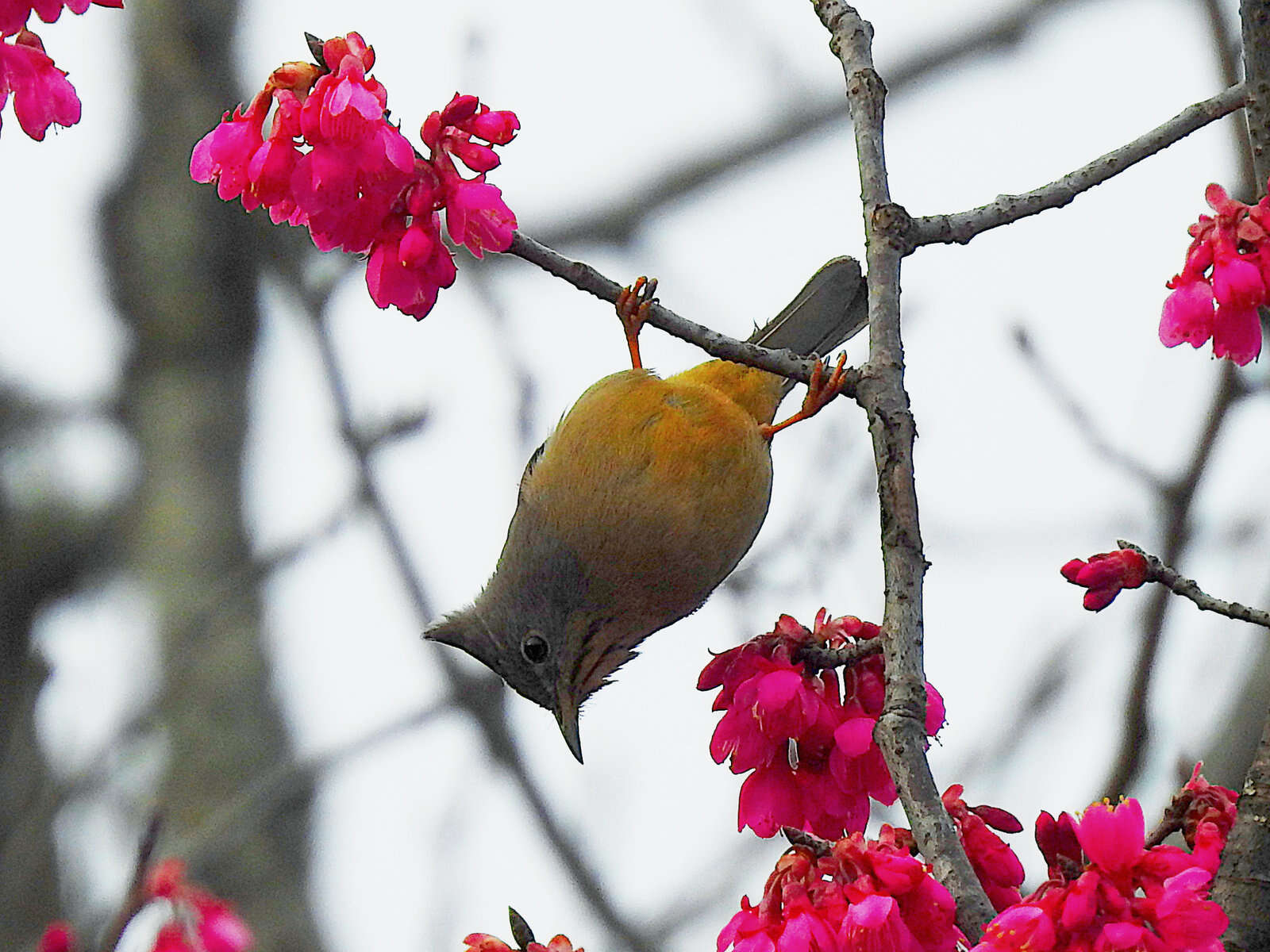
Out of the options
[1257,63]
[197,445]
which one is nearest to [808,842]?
[1257,63]

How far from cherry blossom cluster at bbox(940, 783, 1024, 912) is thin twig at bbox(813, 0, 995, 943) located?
0.29 m

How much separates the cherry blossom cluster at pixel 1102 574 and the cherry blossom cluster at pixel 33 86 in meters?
1.55

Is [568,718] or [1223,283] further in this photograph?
[568,718]

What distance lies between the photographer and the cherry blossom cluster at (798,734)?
6.70 feet

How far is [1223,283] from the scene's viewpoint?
232 centimetres

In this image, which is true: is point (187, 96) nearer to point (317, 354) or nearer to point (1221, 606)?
point (317, 354)

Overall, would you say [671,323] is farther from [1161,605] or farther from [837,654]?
[1161,605]

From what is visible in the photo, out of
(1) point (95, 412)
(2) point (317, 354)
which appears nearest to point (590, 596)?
(2) point (317, 354)

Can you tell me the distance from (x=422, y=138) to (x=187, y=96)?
5.77 m

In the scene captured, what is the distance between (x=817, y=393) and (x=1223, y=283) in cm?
70

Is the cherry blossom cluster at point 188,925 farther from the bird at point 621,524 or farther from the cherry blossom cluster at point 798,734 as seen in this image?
the cherry blossom cluster at point 798,734

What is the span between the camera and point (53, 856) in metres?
4.63

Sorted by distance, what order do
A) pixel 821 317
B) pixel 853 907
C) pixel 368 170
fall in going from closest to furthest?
pixel 853 907, pixel 368 170, pixel 821 317

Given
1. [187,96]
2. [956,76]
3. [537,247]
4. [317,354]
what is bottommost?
[537,247]
